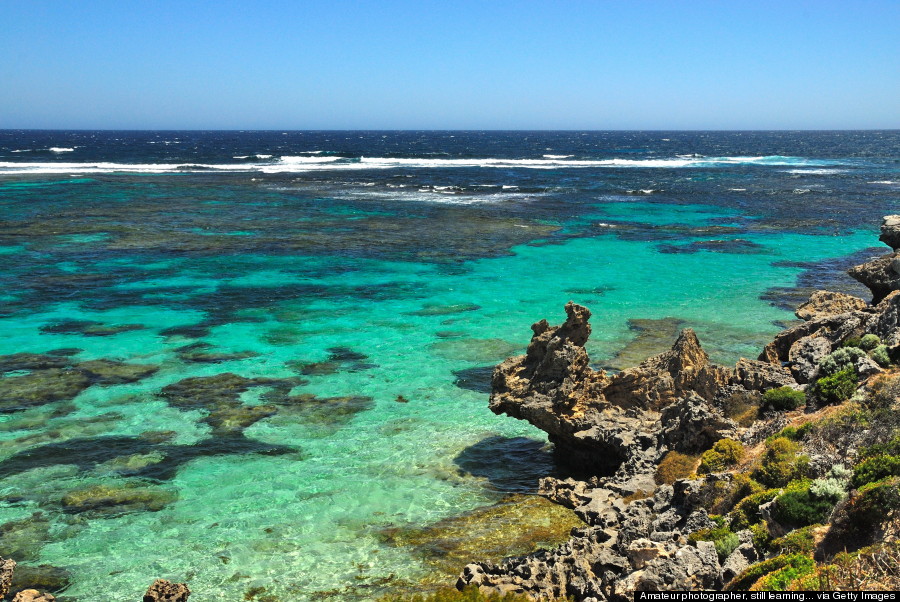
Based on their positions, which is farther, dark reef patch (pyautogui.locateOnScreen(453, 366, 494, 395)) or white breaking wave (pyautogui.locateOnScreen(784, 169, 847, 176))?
white breaking wave (pyautogui.locateOnScreen(784, 169, 847, 176))

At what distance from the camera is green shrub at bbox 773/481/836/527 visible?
12.1 meters

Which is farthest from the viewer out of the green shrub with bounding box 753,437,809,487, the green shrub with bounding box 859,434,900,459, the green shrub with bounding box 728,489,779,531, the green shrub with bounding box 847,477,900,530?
the green shrub with bounding box 753,437,809,487

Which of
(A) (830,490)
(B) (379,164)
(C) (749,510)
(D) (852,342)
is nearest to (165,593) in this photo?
(C) (749,510)

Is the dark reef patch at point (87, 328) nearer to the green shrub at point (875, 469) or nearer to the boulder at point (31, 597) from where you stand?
the boulder at point (31, 597)

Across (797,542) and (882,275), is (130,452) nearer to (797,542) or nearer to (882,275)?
(797,542)

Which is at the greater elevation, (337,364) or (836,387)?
(836,387)

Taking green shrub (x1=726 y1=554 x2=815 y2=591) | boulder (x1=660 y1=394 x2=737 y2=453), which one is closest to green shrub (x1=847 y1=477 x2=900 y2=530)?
green shrub (x1=726 y1=554 x2=815 y2=591)

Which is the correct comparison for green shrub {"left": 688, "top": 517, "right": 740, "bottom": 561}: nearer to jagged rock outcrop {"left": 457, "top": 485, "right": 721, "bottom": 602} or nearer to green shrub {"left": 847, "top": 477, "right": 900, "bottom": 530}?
jagged rock outcrop {"left": 457, "top": 485, "right": 721, "bottom": 602}

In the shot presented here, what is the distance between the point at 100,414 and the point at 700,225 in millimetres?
55161

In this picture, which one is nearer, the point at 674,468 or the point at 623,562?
the point at 623,562

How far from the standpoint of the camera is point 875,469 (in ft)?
39.7

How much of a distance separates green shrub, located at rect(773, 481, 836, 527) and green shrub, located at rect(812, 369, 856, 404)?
192 inches

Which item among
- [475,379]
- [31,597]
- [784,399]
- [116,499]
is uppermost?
[784,399]

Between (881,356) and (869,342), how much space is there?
95 centimetres
